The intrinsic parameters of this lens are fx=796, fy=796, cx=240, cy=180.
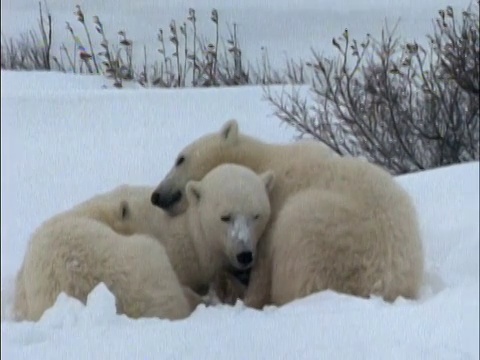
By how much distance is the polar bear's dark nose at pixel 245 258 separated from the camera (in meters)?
1.84

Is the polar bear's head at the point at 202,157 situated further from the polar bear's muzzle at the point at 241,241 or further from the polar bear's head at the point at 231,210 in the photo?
the polar bear's muzzle at the point at 241,241

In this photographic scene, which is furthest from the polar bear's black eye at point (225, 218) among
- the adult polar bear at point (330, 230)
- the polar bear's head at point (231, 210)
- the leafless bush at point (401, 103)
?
the leafless bush at point (401, 103)

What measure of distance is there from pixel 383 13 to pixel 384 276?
723mm

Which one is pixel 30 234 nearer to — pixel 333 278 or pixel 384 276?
pixel 333 278

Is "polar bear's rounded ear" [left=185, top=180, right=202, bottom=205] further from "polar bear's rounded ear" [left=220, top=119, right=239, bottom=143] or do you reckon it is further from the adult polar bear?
"polar bear's rounded ear" [left=220, top=119, right=239, bottom=143]

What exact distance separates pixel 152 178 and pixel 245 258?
15.0 inches

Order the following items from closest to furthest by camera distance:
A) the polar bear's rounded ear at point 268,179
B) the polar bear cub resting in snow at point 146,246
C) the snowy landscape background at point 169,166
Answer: the snowy landscape background at point 169,166 → the polar bear cub resting in snow at point 146,246 → the polar bear's rounded ear at point 268,179

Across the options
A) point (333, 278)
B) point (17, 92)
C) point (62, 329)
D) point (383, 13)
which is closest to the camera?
point (62, 329)

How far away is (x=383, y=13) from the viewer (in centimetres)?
213

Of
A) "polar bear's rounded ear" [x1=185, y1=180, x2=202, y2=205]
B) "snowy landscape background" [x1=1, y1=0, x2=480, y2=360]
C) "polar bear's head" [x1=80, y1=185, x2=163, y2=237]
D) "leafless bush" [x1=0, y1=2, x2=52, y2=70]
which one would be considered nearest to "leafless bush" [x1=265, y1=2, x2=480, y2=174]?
"snowy landscape background" [x1=1, y1=0, x2=480, y2=360]

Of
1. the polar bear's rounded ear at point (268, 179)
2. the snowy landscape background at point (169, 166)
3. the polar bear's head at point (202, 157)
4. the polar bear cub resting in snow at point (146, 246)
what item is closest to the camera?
the snowy landscape background at point (169, 166)

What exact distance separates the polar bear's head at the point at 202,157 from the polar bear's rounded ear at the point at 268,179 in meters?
0.15

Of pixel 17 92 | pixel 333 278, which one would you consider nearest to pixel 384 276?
pixel 333 278

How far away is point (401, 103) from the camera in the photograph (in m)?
2.05
